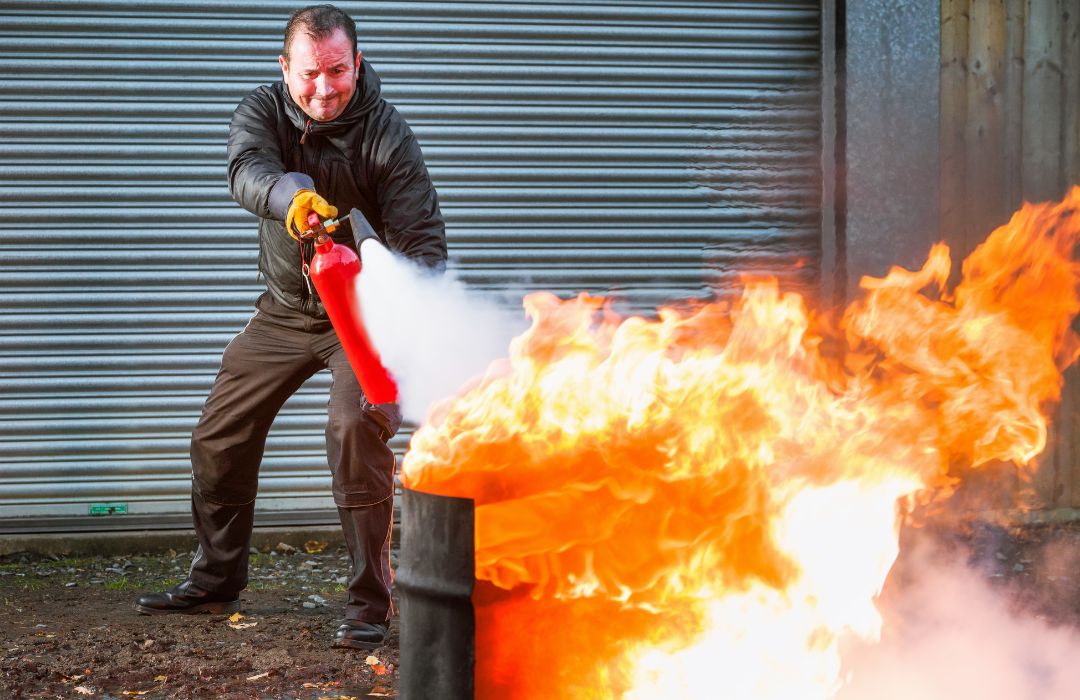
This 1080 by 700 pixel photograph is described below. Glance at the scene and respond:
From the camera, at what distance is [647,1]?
271 inches

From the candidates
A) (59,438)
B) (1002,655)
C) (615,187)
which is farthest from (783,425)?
(59,438)

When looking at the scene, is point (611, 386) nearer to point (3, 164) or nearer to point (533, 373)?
point (533, 373)

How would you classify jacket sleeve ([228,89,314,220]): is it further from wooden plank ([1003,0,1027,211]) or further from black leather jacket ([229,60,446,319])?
wooden plank ([1003,0,1027,211])

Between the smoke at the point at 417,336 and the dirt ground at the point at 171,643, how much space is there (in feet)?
3.99

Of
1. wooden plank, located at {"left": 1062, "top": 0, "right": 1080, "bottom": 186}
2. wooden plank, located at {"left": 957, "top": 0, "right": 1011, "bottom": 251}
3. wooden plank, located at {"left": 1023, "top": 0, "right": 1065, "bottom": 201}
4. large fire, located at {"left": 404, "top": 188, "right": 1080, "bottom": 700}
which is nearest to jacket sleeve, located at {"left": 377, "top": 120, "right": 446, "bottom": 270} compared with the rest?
large fire, located at {"left": 404, "top": 188, "right": 1080, "bottom": 700}

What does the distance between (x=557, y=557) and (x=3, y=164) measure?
489 centimetres

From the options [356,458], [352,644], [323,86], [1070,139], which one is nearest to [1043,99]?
[1070,139]

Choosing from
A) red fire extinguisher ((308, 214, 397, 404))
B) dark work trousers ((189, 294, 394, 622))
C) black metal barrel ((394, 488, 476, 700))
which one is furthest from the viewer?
dark work trousers ((189, 294, 394, 622))

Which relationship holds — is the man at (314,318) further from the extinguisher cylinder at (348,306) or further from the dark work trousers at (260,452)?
the extinguisher cylinder at (348,306)

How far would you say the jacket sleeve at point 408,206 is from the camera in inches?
177

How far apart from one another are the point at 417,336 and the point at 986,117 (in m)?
4.81

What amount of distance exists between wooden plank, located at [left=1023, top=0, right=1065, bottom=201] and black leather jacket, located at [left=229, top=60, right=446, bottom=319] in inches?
171

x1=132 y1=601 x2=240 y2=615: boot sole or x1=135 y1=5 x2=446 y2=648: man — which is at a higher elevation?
x1=135 y1=5 x2=446 y2=648: man

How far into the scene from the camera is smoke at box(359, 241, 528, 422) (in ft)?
12.2
